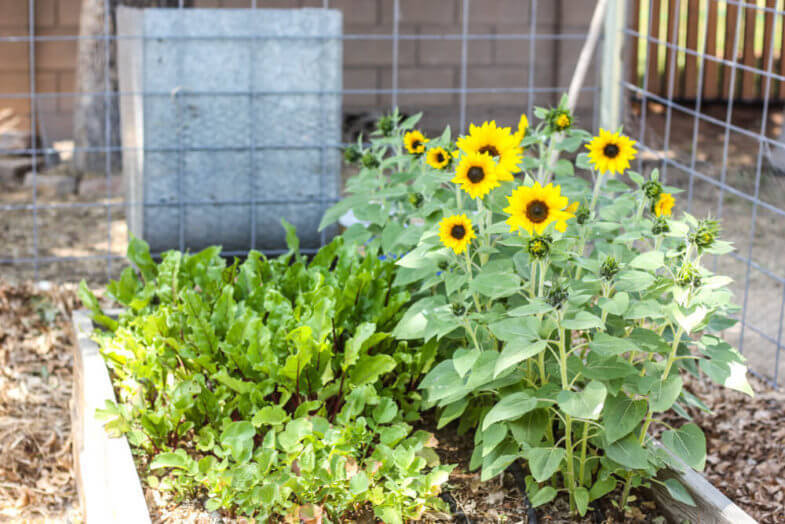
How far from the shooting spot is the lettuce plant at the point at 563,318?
6.11ft

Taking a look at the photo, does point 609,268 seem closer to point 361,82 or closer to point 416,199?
point 416,199

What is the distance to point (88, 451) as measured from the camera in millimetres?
2408

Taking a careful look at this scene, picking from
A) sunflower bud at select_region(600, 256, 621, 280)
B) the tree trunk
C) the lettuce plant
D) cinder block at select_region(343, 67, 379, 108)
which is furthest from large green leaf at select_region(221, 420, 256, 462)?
cinder block at select_region(343, 67, 379, 108)

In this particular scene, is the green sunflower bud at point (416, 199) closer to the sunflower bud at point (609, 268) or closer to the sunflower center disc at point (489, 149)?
the sunflower center disc at point (489, 149)

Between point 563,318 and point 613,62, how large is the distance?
2231 millimetres

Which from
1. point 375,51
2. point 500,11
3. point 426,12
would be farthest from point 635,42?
point 375,51

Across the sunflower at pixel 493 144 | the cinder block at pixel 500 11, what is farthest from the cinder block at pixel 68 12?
the sunflower at pixel 493 144

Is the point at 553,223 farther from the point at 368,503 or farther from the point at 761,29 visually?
the point at 761,29

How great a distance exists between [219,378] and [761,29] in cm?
907

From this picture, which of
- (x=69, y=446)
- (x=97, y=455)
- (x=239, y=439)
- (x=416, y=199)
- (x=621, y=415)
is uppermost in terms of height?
(x=416, y=199)

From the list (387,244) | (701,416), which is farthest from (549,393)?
(701,416)

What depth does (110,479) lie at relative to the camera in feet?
7.00

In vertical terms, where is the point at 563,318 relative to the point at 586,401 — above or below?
above

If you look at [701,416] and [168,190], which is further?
[168,190]
